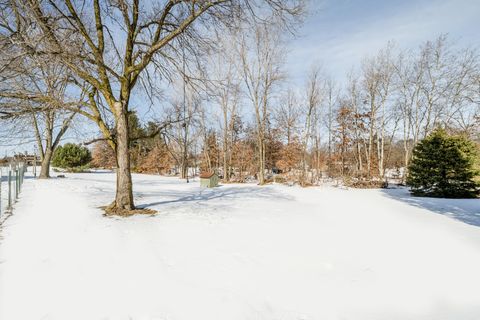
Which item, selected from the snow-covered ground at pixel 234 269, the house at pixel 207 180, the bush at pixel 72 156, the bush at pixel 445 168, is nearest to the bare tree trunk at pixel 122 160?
the snow-covered ground at pixel 234 269

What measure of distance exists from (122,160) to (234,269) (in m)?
4.92

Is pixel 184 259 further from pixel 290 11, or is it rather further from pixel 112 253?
pixel 290 11

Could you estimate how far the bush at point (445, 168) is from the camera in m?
12.5

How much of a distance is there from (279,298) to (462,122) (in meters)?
27.4

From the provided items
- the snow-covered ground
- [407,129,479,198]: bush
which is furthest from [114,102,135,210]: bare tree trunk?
[407,129,479,198]: bush

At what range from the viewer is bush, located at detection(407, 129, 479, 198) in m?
12.5

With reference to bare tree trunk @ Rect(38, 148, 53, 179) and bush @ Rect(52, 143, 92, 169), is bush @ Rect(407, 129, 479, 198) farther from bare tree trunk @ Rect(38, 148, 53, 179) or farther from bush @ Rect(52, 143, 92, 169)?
bush @ Rect(52, 143, 92, 169)

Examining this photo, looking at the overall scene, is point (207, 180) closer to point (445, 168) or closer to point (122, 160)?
point (122, 160)

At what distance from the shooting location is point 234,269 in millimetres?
3490

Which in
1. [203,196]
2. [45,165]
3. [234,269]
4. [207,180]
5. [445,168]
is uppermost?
[45,165]

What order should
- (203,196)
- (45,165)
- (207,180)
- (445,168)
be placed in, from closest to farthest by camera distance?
(203,196) < (445,168) < (207,180) < (45,165)

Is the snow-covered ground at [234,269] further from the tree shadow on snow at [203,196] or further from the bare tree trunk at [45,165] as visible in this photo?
the bare tree trunk at [45,165]

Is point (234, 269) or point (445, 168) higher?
point (445, 168)

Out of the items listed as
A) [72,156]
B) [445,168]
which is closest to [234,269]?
[445,168]
